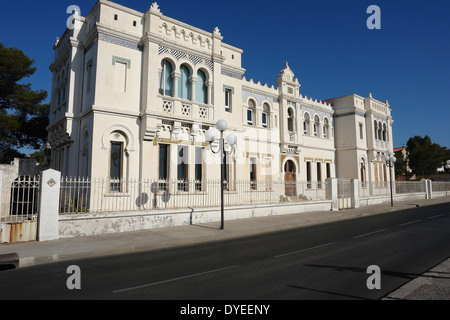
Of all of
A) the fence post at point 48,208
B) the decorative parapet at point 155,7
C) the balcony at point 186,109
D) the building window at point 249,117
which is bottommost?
the fence post at point 48,208

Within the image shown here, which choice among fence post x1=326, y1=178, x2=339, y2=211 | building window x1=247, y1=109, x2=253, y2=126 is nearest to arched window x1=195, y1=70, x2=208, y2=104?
building window x1=247, y1=109, x2=253, y2=126

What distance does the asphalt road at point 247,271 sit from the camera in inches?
186

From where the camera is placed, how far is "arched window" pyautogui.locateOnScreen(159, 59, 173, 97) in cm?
1515

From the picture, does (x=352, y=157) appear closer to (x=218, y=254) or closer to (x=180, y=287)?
(x=218, y=254)

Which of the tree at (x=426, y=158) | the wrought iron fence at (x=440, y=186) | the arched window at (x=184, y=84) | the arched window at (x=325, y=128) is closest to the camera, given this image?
the arched window at (x=184, y=84)

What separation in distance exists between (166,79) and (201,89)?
217cm

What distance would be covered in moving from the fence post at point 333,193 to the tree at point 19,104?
71.6 feet

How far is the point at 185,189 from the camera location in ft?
49.7

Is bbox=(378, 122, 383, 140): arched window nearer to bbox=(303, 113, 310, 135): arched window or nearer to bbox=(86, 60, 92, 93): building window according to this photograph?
bbox=(303, 113, 310, 135): arched window

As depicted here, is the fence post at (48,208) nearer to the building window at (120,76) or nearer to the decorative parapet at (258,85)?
the building window at (120,76)

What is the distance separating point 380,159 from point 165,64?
25786 millimetres

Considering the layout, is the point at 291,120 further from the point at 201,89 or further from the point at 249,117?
the point at 201,89

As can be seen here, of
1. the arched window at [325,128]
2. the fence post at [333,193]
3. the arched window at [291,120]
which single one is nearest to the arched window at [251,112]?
the arched window at [291,120]
